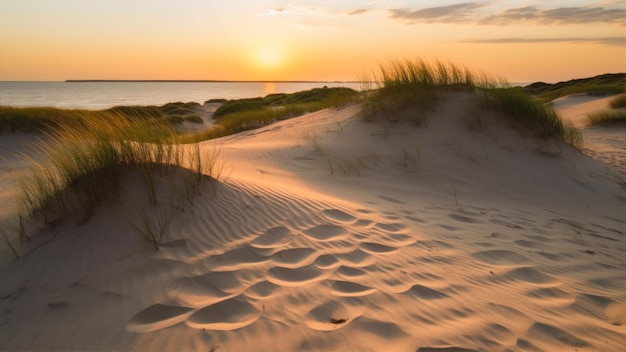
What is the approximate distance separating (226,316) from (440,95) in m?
7.00

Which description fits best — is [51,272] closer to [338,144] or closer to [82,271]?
[82,271]

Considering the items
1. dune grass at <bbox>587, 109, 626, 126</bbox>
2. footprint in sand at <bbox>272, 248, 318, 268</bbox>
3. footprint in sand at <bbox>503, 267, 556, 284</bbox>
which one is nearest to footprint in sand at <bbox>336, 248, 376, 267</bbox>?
footprint in sand at <bbox>272, 248, 318, 268</bbox>

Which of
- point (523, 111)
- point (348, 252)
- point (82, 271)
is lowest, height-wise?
point (348, 252)

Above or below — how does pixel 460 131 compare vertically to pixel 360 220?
above

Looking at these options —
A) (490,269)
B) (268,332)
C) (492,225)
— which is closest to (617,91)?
(492,225)

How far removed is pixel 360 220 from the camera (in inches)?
143

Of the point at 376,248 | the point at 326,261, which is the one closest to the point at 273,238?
the point at 326,261

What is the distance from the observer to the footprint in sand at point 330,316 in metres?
2.08

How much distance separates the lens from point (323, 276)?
8.45 feet

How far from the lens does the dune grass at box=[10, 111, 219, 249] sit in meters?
3.20

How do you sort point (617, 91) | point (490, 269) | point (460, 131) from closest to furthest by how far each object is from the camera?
point (490, 269)
point (460, 131)
point (617, 91)

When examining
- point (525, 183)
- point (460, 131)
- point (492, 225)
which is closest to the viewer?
point (492, 225)

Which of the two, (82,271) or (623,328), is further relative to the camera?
(82,271)

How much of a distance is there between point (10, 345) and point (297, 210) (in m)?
2.35
